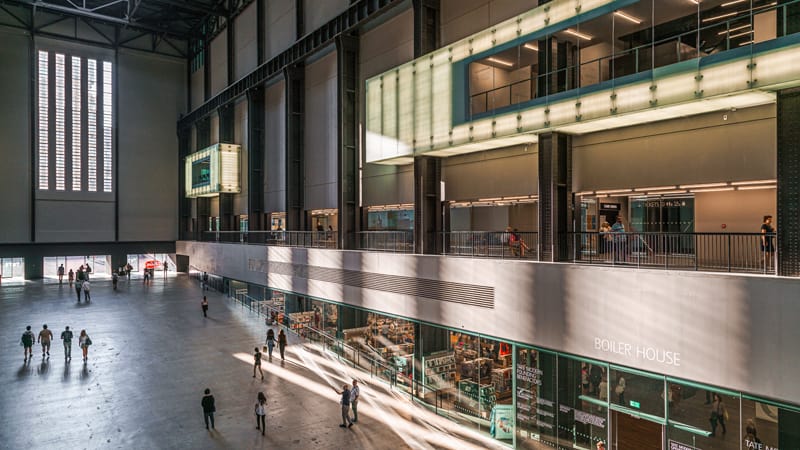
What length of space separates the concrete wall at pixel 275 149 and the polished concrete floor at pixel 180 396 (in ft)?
36.5

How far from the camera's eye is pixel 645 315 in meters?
11.5

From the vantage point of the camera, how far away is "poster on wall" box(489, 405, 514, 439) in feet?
49.4

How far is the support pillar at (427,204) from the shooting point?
20922 mm

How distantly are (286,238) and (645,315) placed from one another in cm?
2429

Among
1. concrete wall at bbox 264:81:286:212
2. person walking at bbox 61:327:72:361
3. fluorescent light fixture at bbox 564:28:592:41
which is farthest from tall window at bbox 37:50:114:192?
fluorescent light fixture at bbox 564:28:592:41

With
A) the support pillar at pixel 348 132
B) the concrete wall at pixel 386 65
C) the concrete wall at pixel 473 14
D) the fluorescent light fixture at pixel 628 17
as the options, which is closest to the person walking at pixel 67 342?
the support pillar at pixel 348 132

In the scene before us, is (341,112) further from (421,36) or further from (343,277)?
(343,277)

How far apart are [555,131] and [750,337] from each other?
7.91m

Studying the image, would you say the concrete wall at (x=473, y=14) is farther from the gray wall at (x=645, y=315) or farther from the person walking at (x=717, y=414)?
the person walking at (x=717, y=414)

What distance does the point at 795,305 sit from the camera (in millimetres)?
9227

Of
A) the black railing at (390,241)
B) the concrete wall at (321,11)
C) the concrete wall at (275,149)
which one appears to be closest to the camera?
the black railing at (390,241)

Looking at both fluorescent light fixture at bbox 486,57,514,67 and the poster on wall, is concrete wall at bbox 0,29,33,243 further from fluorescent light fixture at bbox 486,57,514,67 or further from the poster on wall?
the poster on wall

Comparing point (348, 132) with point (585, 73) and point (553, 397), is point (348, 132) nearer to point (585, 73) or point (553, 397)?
Result: point (585, 73)

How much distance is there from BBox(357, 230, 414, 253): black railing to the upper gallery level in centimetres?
352
